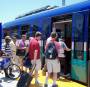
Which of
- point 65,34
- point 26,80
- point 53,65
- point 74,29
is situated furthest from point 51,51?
point 65,34

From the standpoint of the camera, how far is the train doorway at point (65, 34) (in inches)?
539

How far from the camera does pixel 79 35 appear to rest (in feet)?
40.8

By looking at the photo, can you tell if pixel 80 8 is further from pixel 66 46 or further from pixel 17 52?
pixel 17 52

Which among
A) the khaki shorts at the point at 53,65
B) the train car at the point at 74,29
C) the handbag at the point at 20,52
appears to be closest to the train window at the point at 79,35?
the train car at the point at 74,29

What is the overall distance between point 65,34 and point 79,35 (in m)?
1.70

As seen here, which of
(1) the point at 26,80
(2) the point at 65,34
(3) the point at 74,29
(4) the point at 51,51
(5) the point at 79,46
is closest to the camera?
(1) the point at 26,80

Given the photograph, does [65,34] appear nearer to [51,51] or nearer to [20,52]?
[20,52]

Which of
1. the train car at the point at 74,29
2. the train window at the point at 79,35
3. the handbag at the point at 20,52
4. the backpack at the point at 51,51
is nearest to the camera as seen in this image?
the backpack at the point at 51,51

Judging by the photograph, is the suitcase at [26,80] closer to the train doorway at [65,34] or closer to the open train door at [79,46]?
the open train door at [79,46]

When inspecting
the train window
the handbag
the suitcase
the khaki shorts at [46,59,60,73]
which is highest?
the train window

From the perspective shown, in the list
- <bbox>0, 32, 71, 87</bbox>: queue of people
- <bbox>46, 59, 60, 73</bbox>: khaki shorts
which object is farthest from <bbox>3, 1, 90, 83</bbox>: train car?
<bbox>46, 59, 60, 73</bbox>: khaki shorts

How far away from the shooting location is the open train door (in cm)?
1195

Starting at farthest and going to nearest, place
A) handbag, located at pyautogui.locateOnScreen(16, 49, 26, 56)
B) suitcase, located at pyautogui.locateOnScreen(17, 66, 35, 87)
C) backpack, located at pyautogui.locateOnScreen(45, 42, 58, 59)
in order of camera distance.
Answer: handbag, located at pyautogui.locateOnScreen(16, 49, 26, 56)
backpack, located at pyautogui.locateOnScreen(45, 42, 58, 59)
suitcase, located at pyautogui.locateOnScreen(17, 66, 35, 87)

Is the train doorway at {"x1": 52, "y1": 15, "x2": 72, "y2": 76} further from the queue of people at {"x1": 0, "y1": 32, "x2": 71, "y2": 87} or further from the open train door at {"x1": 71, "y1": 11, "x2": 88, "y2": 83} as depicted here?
the open train door at {"x1": 71, "y1": 11, "x2": 88, "y2": 83}
